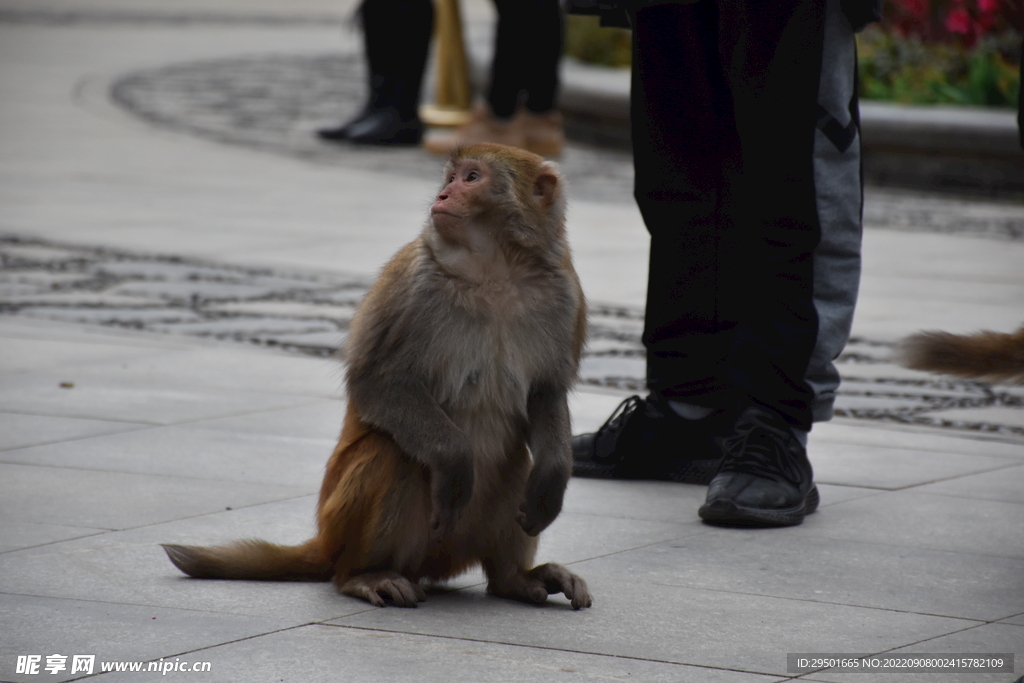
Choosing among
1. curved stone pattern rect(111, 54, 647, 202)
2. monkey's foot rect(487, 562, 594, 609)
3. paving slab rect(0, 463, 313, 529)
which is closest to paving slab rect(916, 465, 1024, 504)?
monkey's foot rect(487, 562, 594, 609)

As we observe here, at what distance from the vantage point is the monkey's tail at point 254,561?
3000mm

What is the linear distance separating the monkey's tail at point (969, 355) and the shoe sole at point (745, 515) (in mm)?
610

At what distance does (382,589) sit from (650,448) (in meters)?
1.32

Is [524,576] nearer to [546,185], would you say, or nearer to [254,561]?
[254,561]

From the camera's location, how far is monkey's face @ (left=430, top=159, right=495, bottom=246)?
2.94 metres

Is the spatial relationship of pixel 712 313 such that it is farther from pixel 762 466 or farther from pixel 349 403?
pixel 349 403

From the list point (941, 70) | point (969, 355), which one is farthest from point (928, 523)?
point (941, 70)

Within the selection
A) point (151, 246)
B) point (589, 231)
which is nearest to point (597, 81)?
point (589, 231)

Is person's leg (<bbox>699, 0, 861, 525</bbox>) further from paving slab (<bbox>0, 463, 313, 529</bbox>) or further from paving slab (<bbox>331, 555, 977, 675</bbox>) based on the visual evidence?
paving slab (<bbox>0, 463, 313, 529</bbox>)

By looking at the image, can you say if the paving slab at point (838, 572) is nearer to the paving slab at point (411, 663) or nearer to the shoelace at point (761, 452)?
the shoelace at point (761, 452)

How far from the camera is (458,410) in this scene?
9.82ft

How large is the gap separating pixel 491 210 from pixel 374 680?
3.14 ft

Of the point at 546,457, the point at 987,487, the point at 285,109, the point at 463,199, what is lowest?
the point at 285,109

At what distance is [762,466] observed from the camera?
3.75 meters
